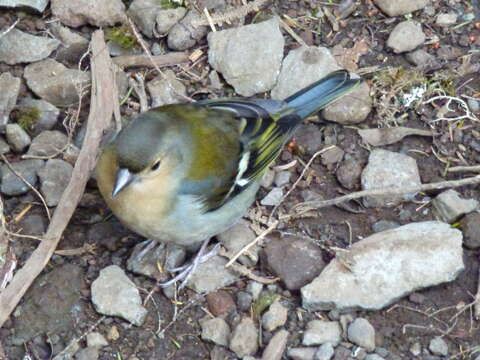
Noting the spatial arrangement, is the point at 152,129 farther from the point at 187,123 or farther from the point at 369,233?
the point at 369,233

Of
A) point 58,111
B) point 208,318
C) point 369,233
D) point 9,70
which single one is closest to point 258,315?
point 208,318

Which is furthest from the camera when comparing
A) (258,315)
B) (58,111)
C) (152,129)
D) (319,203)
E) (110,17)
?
(110,17)

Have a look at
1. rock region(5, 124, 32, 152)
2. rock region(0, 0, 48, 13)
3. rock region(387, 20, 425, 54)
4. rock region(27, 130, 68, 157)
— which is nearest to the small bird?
rock region(387, 20, 425, 54)

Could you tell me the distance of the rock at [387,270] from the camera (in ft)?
15.0

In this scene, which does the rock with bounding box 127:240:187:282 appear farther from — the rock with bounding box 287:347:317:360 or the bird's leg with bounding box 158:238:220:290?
the rock with bounding box 287:347:317:360

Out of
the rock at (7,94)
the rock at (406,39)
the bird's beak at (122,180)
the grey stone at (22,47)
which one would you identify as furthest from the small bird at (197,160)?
the grey stone at (22,47)

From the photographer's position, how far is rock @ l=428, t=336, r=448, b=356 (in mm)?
4395

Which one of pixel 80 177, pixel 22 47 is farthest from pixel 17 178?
pixel 22 47

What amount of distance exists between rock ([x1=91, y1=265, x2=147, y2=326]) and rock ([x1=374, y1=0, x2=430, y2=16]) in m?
2.66

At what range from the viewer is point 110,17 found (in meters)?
5.69

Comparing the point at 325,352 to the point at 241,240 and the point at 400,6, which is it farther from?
Result: the point at 400,6

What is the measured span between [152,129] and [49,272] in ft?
A: 3.67

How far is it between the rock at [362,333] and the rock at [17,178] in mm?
2066

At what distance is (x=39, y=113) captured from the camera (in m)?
5.27
